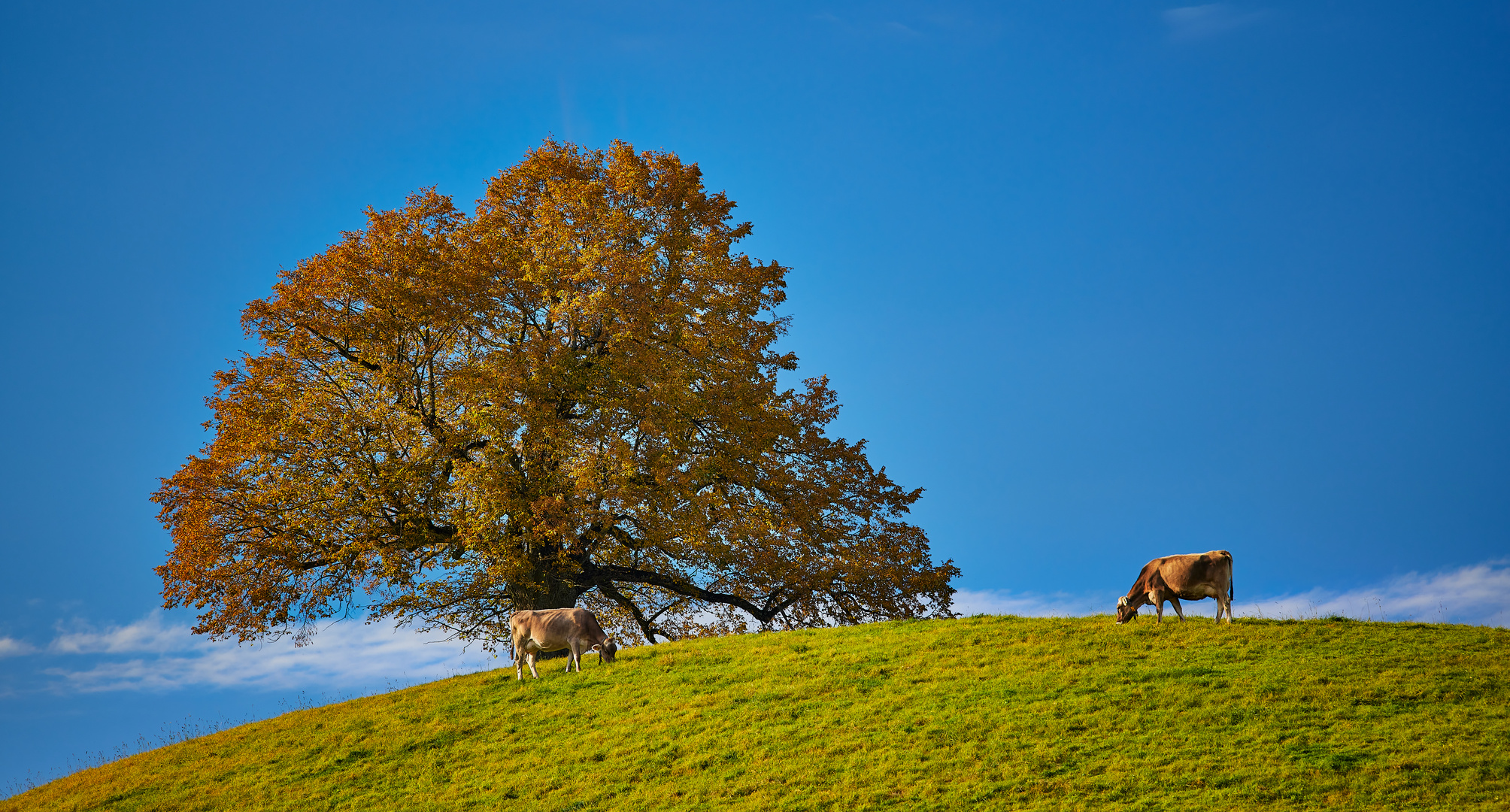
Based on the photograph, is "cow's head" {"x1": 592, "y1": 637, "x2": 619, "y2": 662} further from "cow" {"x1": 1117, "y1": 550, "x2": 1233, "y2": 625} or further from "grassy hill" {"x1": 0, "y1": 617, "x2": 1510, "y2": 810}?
"cow" {"x1": 1117, "y1": 550, "x2": 1233, "y2": 625}

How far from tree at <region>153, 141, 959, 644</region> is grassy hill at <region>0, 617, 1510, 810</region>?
4.46m

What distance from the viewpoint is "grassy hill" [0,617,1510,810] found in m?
14.6

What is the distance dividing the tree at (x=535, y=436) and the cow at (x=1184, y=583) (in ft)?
28.8

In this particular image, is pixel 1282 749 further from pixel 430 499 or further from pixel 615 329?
pixel 430 499

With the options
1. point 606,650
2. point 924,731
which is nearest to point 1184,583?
point 924,731

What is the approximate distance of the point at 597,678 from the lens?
73.2 ft

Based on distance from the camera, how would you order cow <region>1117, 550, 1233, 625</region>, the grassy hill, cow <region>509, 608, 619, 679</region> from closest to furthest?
the grassy hill
cow <region>1117, 550, 1233, 625</region>
cow <region>509, 608, 619, 679</region>

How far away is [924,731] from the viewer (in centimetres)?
1712

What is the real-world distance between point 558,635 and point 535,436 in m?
6.95

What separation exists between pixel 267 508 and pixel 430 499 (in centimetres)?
425

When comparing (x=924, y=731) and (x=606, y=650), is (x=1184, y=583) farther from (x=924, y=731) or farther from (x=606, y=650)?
(x=606, y=650)

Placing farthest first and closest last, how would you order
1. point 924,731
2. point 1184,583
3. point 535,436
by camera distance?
1. point 535,436
2. point 1184,583
3. point 924,731

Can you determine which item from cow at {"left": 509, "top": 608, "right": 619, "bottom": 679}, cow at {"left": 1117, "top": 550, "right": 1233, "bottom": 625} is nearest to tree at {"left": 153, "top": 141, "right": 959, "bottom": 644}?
cow at {"left": 509, "top": 608, "right": 619, "bottom": 679}

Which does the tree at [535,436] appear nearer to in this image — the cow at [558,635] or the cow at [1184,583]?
the cow at [558,635]
